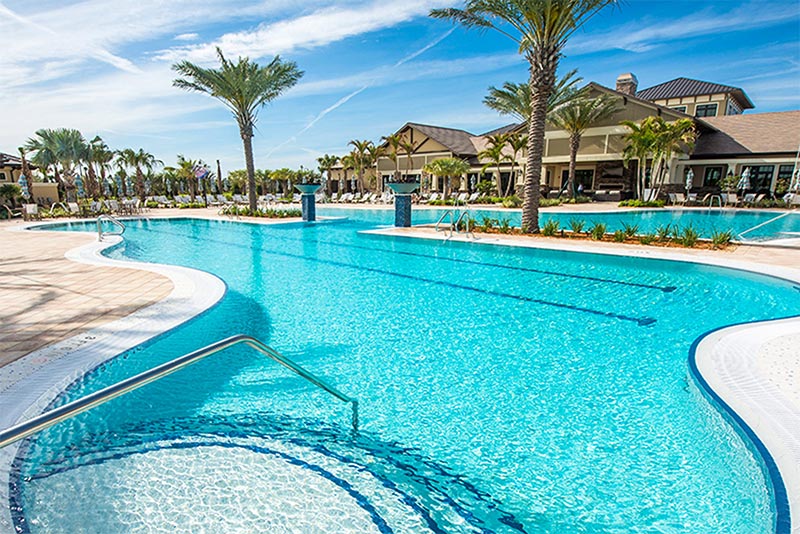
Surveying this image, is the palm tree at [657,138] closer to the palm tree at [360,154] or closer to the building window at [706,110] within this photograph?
the building window at [706,110]

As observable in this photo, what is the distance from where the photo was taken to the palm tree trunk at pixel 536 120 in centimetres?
1361

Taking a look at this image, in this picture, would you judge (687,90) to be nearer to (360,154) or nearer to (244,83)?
(360,154)

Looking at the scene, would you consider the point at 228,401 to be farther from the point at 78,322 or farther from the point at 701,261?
the point at 701,261

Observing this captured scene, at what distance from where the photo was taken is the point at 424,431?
12.1 feet

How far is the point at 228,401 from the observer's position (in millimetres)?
4059

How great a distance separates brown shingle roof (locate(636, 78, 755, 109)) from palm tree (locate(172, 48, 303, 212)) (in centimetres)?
3706

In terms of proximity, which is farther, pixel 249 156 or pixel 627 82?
pixel 627 82

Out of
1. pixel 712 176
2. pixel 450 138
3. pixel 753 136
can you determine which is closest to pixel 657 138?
pixel 712 176

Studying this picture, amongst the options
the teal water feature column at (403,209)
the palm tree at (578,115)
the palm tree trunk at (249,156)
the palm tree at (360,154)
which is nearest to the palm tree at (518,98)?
the palm tree at (578,115)

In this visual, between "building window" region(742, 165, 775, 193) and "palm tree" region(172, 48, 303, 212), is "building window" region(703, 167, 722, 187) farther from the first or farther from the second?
"palm tree" region(172, 48, 303, 212)

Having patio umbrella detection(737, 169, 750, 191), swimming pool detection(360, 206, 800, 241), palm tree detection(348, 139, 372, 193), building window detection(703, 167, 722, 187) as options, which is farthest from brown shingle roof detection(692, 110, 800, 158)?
palm tree detection(348, 139, 372, 193)

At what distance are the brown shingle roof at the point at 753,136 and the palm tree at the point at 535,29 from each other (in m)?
22.5

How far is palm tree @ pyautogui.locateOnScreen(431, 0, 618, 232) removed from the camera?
12.6 m

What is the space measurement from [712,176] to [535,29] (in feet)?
80.3
